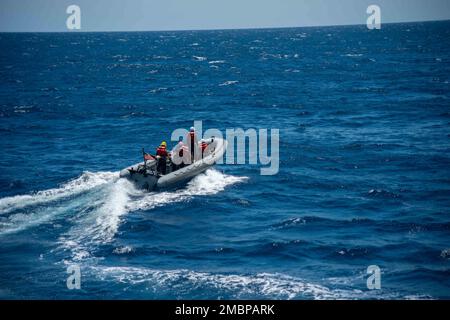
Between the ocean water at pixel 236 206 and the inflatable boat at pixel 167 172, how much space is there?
491mm

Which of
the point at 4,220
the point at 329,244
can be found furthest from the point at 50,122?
the point at 329,244

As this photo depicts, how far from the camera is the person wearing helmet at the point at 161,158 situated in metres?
23.7

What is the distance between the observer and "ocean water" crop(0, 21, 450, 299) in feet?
50.2

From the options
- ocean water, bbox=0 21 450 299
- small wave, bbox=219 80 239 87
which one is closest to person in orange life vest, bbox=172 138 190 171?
ocean water, bbox=0 21 450 299

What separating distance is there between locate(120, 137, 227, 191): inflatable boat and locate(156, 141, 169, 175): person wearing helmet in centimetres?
18

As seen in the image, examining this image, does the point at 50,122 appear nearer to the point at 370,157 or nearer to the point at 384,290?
the point at 370,157

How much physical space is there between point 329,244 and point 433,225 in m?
4.56

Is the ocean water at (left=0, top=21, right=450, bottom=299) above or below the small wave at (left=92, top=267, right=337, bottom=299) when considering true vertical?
above

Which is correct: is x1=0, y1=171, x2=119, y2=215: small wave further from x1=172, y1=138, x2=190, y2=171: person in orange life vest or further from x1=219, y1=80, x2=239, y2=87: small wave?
x1=219, y1=80, x2=239, y2=87: small wave

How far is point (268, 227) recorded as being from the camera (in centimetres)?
1970

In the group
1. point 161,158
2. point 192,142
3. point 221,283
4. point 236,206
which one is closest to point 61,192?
point 161,158

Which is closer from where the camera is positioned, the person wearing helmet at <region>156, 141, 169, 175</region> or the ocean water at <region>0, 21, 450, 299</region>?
the ocean water at <region>0, 21, 450, 299</region>

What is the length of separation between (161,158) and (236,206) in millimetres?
4398
